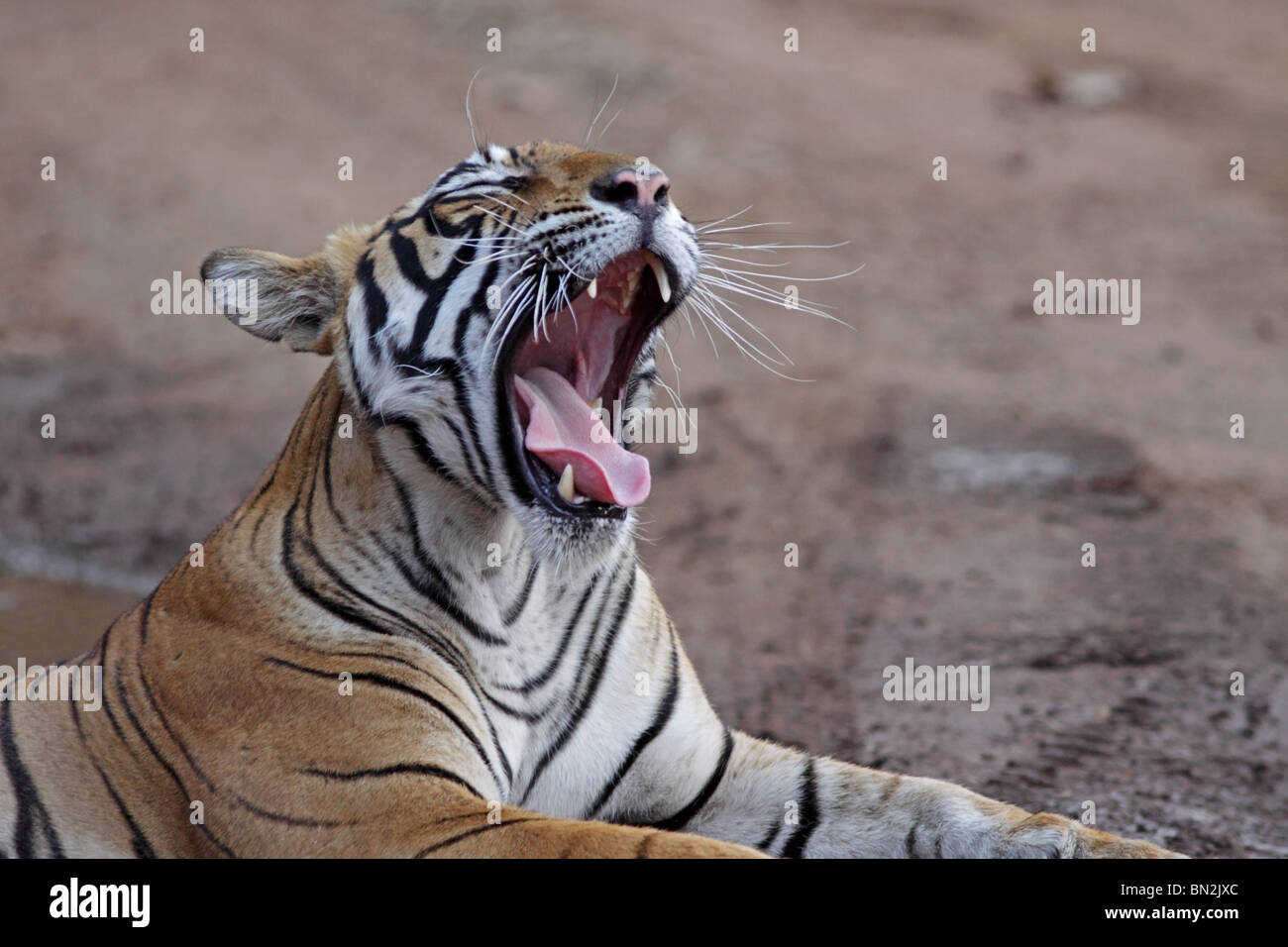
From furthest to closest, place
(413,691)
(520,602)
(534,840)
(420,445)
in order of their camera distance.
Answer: (520,602), (420,445), (413,691), (534,840)

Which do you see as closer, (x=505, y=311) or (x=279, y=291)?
(x=505, y=311)

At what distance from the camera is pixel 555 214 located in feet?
9.49

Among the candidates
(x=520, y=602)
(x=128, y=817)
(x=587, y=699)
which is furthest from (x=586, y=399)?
(x=128, y=817)

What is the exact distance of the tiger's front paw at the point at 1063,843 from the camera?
281 centimetres

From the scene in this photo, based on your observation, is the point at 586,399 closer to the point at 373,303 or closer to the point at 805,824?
the point at 373,303

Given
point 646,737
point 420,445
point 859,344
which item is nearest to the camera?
point 420,445

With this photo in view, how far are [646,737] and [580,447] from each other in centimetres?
66

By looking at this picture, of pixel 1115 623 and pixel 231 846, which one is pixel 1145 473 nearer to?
pixel 1115 623

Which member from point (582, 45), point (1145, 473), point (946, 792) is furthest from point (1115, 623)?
point (582, 45)

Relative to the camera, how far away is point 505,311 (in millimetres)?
2857

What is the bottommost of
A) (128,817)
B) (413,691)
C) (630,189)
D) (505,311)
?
(128,817)

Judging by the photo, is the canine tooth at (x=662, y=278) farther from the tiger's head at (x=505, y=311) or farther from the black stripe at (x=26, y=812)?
the black stripe at (x=26, y=812)

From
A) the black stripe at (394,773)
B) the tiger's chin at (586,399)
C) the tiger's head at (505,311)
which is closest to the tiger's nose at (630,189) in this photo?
the tiger's head at (505,311)

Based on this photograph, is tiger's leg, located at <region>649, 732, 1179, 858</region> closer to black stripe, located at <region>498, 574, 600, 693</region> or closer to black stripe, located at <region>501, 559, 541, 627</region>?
black stripe, located at <region>498, 574, 600, 693</region>
